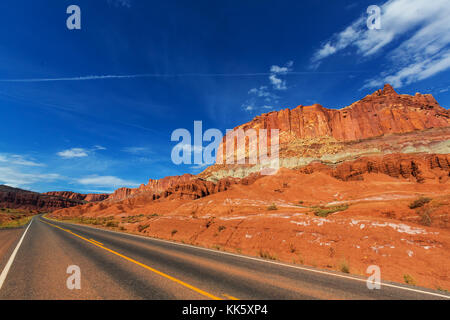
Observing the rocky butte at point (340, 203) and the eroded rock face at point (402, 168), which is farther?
the eroded rock face at point (402, 168)

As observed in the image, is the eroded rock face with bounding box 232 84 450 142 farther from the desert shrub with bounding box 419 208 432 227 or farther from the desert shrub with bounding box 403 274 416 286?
the desert shrub with bounding box 403 274 416 286

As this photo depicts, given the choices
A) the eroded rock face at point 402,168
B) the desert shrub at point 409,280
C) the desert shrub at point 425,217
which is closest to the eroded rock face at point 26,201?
the eroded rock face at point 402,168

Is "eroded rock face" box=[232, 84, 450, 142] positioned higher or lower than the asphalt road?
higher

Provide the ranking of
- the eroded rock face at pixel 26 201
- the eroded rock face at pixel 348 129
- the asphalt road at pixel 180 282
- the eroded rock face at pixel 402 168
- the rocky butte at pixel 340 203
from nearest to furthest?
the asphalt road at pixel 180 282
the rocky butte at pixel 340 203
the eroded rock face at pixel 402 168
the eroded rock face at pixel 348 129
the eroded rock face at pixel 26 201

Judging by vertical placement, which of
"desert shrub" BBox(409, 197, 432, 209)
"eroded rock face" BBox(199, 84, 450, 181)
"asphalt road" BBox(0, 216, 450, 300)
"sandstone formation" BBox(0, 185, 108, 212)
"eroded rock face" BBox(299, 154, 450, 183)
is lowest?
"sandstone formation" BBox(0, 185, 108, 212)

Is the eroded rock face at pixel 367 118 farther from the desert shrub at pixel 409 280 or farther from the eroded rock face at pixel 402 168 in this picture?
the desert shrub at pixel 409 280

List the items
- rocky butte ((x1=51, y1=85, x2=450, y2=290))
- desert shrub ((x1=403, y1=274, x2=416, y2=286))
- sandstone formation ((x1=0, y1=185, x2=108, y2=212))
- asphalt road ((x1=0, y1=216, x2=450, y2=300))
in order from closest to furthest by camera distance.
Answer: asphalt road ((x1=0, y1=216, x2=450, y2=300))
desert shrub ((x1=403, y1=274, x2=416, y2=286))
rocky butte ((x1=51, y1=85, x2=450, y2=290))
sandstone formation ((x1=0, y1=185, x2=108, y2=212))

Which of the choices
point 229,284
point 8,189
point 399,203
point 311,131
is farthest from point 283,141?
point 8,189

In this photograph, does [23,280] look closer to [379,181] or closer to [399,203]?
[399,203]

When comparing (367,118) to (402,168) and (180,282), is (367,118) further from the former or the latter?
(180,282)

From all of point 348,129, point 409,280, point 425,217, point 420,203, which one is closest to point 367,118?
point 348,129

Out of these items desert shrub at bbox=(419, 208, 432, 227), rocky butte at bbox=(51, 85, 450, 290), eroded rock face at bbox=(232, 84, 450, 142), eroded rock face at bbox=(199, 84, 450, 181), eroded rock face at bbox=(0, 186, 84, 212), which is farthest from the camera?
eroded rock face at bbox=(0, 186, 84, 212)

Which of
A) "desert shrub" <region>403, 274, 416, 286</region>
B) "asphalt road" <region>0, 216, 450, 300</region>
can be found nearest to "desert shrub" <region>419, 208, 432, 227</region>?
"desert shrub" <region>403, 274, 416, 286</region>

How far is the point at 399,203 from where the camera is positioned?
18.7 metres
